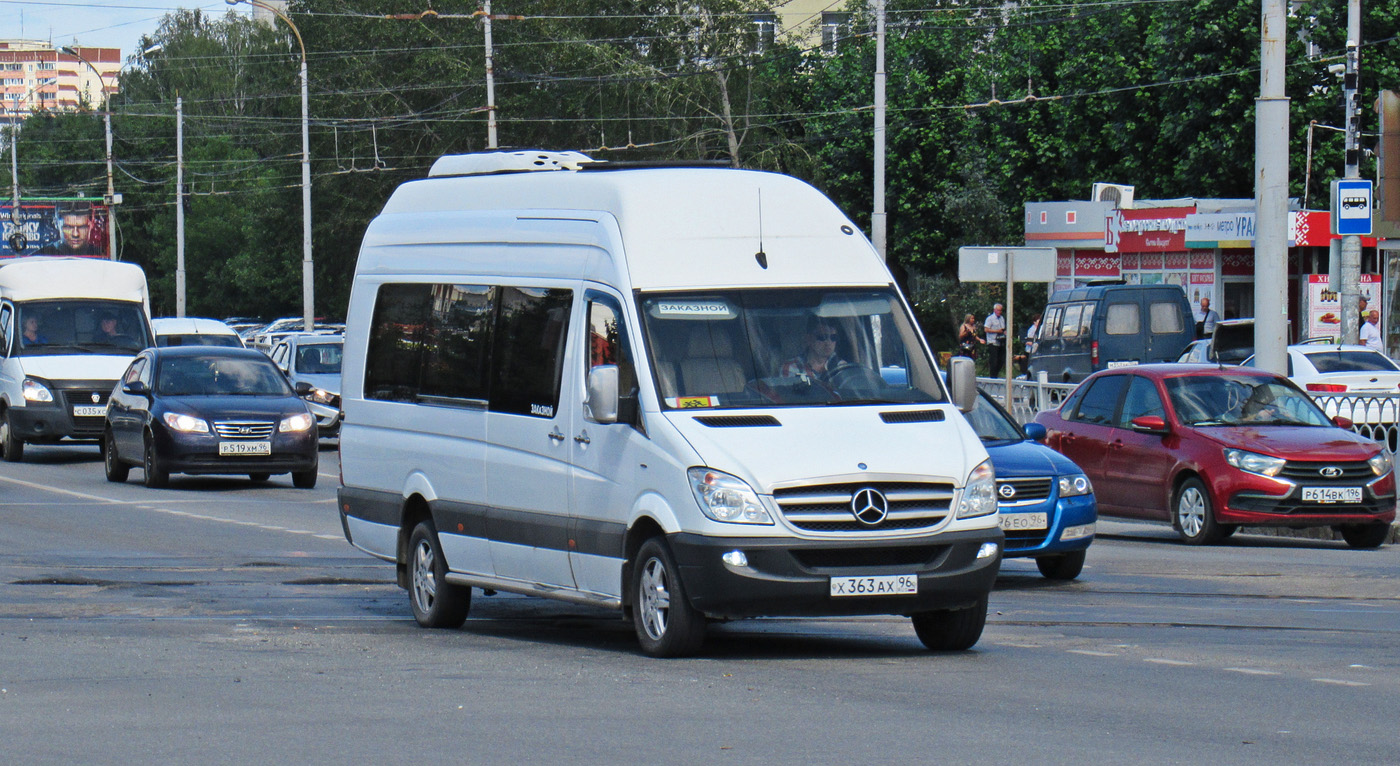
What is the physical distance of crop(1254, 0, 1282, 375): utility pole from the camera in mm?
20672

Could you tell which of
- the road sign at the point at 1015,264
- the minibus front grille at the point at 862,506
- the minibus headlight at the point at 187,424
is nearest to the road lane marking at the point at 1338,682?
the minibus front grille at the point at 862,506

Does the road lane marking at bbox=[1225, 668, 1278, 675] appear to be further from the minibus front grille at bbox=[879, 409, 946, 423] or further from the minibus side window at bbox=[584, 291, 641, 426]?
the minibus side window at bbox=[584, 291, 641, 426]

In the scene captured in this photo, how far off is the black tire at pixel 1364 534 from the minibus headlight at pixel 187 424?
472 inches

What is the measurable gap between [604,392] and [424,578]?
2437 millimetres

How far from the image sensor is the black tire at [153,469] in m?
22.6

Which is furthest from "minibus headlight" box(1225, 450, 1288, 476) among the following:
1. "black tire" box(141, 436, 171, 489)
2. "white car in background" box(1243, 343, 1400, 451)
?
"black tire" box(141, 436, 171, 489)

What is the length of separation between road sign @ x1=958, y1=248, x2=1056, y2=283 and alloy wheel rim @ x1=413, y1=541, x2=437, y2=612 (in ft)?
45.4

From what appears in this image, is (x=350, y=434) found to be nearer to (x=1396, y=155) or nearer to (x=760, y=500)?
(x=760, y=500)

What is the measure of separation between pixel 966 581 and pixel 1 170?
10808cm

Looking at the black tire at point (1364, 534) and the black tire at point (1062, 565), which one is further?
the black tire at point (1364, 534)

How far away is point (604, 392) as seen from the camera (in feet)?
30.7

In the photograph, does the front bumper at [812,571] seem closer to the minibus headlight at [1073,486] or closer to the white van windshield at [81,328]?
the minibus headlight at [1073,486]

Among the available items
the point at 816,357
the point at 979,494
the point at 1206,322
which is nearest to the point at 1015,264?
the point at 816,357

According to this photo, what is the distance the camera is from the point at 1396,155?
4184 cm
